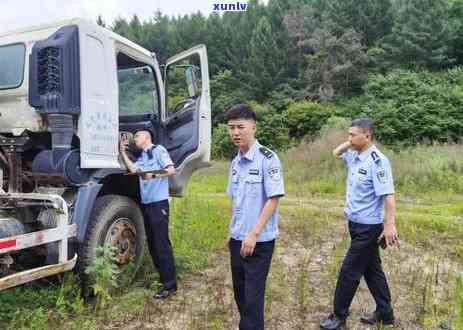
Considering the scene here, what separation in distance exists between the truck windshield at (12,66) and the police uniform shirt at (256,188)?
Result: 244cm

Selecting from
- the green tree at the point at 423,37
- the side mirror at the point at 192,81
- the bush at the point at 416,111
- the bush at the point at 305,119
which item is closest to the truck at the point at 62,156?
the side mirror at the point at 192,81

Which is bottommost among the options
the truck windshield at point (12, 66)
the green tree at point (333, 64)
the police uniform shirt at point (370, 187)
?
the police uniform shirt at point (370, 187)

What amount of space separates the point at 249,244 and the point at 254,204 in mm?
260

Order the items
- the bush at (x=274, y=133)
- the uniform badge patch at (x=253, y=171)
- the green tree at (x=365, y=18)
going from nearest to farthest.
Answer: the uniform badge patch at (x=253, y=171) → the bush at (x=274, y=133) → the green tree at (x=365, y=18)

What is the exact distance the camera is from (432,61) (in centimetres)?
3175

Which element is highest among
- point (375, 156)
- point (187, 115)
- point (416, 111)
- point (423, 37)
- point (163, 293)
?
point (423, 37)

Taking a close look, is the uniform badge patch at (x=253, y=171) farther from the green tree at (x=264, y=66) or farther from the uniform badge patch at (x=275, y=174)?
the green tree at (x=264, y=66)

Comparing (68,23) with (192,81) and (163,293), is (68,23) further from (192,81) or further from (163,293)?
(163,293)

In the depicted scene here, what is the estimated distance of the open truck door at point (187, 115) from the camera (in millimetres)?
4969

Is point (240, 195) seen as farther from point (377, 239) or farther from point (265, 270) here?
point (377, 239)

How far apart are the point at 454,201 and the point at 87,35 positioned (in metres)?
8.31

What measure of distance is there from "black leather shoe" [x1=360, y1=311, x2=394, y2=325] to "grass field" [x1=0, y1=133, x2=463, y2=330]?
0.08 metres


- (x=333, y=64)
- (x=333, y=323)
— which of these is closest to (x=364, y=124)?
(x=333, y=323)

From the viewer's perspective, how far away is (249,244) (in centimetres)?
264
